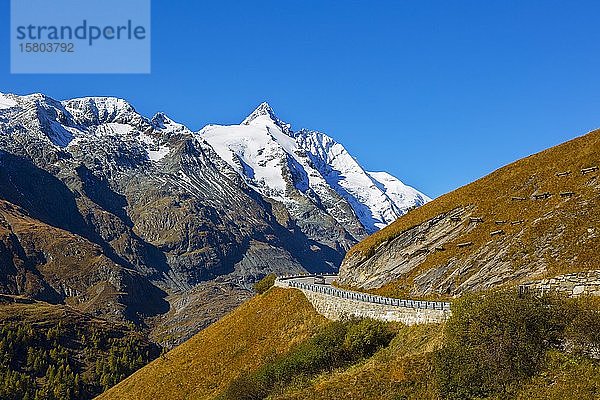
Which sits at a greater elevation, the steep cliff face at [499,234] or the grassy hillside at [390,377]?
the steep cliff face at [499,234]

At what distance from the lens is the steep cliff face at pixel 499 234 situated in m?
54.4

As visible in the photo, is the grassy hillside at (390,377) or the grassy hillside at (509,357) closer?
the grassy hillside at (509,357)

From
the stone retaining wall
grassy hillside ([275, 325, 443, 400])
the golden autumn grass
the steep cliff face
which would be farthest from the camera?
the golden autumn grass

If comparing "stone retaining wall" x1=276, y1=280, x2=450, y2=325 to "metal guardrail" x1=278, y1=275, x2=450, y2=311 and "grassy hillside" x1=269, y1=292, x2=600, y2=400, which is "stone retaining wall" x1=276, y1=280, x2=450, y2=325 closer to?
"metal guardrail" x1=278, y1=275, x2=450, y2=311

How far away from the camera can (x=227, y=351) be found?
2601 inches

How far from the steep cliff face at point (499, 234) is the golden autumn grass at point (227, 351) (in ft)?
33.2

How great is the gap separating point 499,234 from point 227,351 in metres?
32.4

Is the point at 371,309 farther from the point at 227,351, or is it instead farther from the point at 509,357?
the point at 509,357

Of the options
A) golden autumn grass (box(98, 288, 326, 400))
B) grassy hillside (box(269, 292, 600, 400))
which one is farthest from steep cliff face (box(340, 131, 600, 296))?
grassy hillside (box(269, 292, 600, 400))

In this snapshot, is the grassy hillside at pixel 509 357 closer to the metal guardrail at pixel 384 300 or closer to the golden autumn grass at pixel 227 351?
the metal guardrail at pixel 384 300

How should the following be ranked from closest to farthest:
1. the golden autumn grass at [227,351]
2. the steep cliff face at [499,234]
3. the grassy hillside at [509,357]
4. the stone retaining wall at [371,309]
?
the grassy hillside at [509,357] < the stone retaining wall at [371,309] < the steep cliff face at [499,234] < the golden autumn grass at [227,351]

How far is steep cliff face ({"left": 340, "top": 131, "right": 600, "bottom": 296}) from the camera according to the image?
5441 centimetres

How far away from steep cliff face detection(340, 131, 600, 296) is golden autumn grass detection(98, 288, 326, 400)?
1013 centimetres

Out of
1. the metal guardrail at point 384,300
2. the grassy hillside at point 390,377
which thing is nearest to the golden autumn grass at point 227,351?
the metal guardrail at point 384,300
